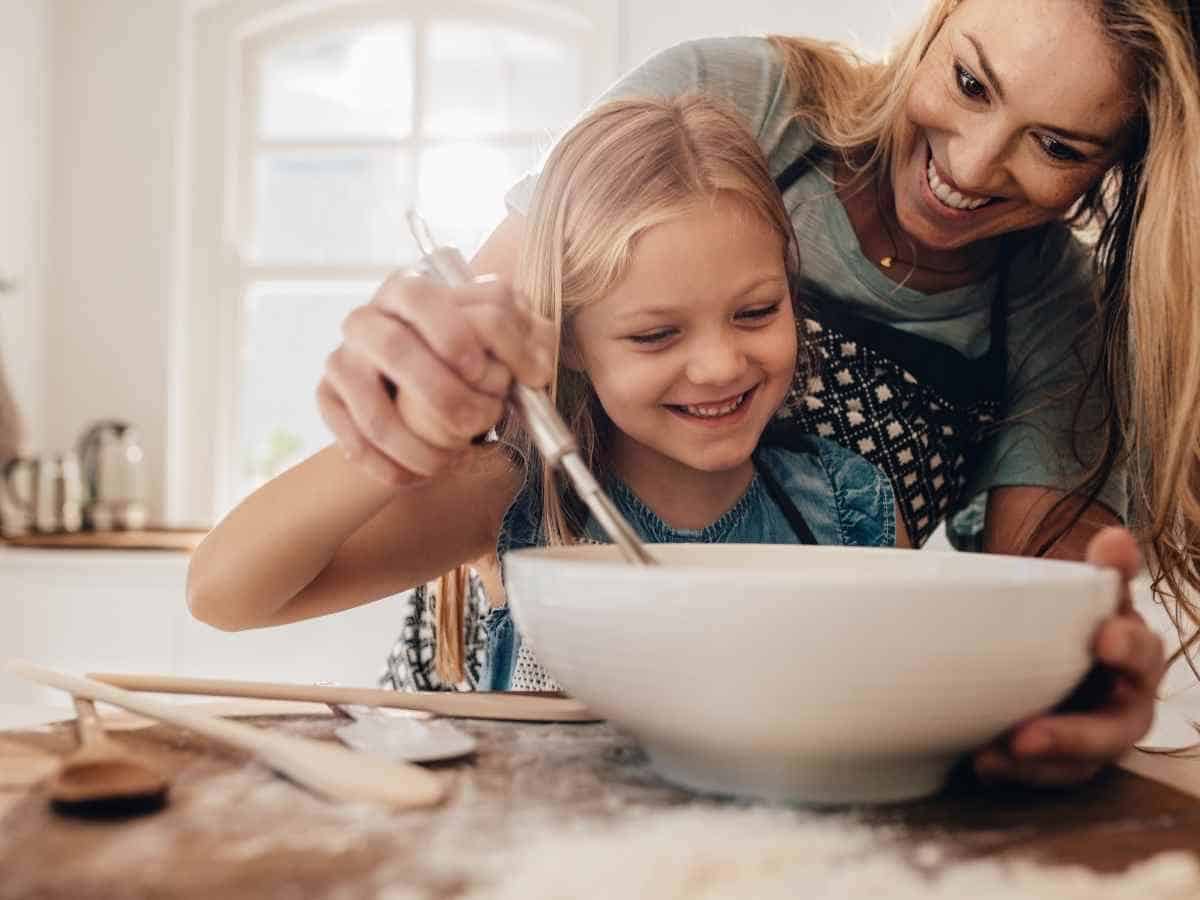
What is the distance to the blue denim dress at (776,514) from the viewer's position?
1.05 m

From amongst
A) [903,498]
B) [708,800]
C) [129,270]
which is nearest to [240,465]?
[129,270]

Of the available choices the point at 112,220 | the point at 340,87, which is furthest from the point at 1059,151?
the point at 112,220

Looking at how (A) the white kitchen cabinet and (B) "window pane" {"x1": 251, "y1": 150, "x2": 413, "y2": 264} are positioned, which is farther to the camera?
(B) "window pane" {"x1": 251, "y1": 150, "x2": 413, "y2": 264}

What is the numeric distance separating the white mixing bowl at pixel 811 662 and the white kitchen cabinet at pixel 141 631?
2.21m

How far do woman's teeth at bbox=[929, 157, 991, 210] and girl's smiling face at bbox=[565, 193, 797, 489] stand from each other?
18 cm

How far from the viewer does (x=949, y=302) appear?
1.20 m

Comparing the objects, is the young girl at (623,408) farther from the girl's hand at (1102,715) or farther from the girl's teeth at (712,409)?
the girl's hand at (1102,715)

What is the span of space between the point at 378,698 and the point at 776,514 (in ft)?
1.75

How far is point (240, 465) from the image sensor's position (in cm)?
341

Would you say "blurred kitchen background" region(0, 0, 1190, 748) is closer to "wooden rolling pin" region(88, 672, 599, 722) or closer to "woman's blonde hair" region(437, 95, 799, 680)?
"woman's blonde hair" region(437, 95, 799, 680)

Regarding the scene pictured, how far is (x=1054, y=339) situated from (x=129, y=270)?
2747 millimetres

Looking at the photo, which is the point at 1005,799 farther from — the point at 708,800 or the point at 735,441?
the point at 735,441

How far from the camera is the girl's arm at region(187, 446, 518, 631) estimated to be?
0.80 meters

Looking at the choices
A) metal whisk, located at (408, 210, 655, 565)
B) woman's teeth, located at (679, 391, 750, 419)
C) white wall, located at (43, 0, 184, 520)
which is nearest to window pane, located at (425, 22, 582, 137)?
white wall, located at (43, 0, 184, 520)
